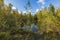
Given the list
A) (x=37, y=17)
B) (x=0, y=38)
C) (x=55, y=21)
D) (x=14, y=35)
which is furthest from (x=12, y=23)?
(x=37, y=17)

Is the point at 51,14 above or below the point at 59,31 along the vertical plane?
above

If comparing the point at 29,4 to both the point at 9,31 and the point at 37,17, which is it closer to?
the point at 37,17

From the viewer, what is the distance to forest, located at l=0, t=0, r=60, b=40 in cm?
983

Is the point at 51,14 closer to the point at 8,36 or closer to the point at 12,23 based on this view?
the point at 12,23

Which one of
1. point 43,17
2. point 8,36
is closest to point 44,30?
point 43,17

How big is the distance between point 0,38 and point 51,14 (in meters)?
4.80

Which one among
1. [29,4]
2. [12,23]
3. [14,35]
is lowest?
[14,35]

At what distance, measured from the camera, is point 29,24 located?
12242mm

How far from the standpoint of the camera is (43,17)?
13164mm

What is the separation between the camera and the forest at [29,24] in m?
9.83

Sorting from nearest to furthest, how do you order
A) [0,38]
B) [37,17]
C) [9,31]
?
[0,38]
[9,31]
[37,17]

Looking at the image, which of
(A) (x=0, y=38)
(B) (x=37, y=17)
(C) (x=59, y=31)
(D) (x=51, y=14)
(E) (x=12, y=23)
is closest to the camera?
(A) (x=0, y=38)

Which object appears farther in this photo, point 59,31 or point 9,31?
point 59,31

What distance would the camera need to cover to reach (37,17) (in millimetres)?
14102
